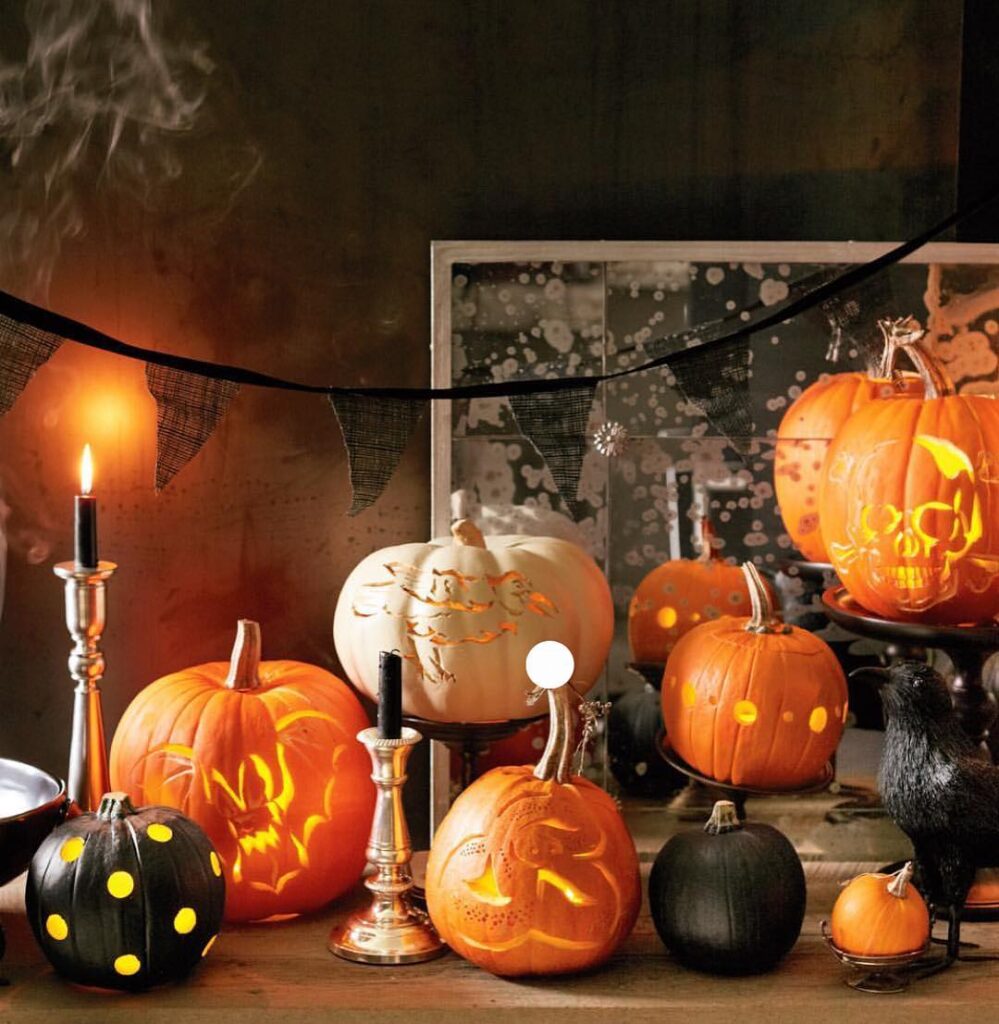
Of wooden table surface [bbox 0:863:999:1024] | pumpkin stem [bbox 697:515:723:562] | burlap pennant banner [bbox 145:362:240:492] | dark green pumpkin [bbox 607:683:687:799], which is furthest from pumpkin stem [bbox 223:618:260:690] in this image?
pumpkin stem [bbox 697:515:723:562]

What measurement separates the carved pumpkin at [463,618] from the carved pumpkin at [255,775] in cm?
11

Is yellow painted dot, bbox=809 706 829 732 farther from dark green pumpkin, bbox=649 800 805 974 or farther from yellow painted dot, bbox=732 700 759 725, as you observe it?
dark green pumpkin, bbox=649 800 805 974

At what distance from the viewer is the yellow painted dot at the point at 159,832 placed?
1.39 meters

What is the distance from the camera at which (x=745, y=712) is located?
62.6 inches

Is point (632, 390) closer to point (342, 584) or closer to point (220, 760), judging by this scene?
point (342, 584)

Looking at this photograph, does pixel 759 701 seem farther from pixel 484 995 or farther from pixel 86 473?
pixel 86 473

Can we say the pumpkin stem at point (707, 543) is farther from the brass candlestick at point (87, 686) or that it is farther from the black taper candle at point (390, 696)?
the brass candlestick at point (87, 686)

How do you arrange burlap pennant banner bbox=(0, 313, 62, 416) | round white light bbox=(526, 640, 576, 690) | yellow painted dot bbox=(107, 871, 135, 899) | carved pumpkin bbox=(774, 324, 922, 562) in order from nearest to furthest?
yellow painted dot bbox=(107, 871, 135, 899) < round white light bbox=(526, 640, 576, 690) < burlap pennant banner bbox=(0, 313, 62, 416) < carved pumpkin bbox=(774, 324, 922, 562)

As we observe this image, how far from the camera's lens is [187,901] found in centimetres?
138

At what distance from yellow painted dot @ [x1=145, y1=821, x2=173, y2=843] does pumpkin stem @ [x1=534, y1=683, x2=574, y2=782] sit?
0.40 meters

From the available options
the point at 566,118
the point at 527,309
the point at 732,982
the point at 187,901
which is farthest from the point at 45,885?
the point at 566,118

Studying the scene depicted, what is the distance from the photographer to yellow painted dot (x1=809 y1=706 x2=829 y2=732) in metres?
1.60

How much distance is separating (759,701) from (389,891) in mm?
492

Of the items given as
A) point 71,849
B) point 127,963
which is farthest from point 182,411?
point 127,963
